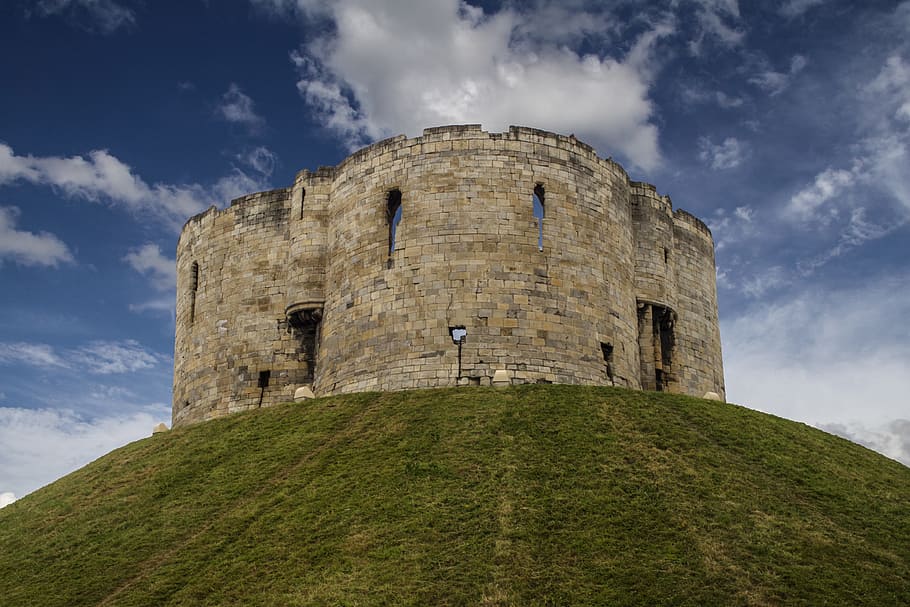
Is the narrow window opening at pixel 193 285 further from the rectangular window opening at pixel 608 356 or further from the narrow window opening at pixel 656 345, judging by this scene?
the narrow window opening at pixel 656 345

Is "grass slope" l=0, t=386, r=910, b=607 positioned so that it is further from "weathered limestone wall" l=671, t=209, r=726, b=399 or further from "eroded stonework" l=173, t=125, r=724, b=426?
"weathered limestone wall" l=671, t=209, r=726, b=399

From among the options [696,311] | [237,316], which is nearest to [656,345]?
[696,311]

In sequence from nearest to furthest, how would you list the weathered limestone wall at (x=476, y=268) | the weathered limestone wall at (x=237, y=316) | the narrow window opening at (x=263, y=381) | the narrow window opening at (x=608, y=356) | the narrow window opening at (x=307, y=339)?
the weathered limestone wall at (x=476, y=268) → the narrow window opening at (x=608, y=356) → the narrow window opening at (x=307, y=339) → the narrow window opening at (x=263, y=381) → the weathered limestone wall at (x=237, y=316)

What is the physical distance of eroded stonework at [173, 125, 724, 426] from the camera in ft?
98.3

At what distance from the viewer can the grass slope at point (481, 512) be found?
17.9 metres

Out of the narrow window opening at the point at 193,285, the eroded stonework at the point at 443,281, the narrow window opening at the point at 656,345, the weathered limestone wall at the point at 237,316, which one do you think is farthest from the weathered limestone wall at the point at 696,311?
the narrow window opening at the point at 193,285

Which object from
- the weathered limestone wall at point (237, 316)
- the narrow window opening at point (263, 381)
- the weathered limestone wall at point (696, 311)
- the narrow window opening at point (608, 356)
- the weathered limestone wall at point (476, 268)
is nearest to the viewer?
the weathered limestone wall at point (476, 268)

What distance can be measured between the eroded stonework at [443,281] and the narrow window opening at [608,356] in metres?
0.04

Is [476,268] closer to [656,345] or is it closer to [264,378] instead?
[656,345]

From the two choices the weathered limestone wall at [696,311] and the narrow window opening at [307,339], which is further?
the weathered limestone wall at [696,311]

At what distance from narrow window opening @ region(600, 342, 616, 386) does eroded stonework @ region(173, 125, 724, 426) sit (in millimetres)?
36

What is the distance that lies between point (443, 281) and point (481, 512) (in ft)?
36.4

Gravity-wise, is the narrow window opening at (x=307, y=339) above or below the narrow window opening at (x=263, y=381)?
above

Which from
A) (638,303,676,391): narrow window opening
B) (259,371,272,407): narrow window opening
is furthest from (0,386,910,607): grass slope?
(638,303,676,391): narrow window opening
